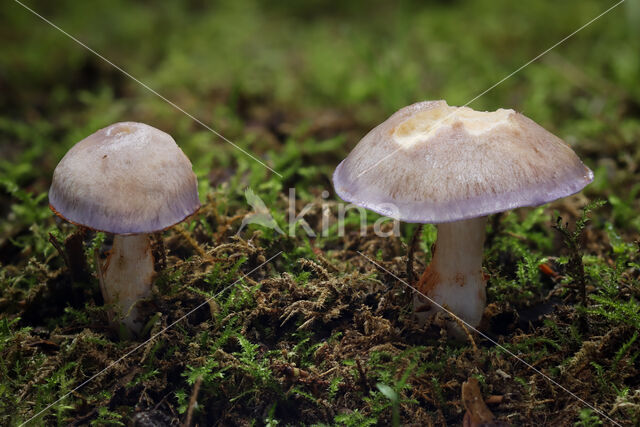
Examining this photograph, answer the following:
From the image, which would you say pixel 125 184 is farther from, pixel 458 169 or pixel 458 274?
pixel 458 274

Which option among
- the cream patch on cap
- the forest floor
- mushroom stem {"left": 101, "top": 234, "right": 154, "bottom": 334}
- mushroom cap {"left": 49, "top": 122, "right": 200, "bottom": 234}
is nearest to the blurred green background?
the forest floor

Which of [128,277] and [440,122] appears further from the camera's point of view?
[128,277]

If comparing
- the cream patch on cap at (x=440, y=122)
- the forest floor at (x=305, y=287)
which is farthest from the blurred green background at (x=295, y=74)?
the cream patch on cap at (x=440, y=122)

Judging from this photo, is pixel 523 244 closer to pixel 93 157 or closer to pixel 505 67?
pixel 93 157

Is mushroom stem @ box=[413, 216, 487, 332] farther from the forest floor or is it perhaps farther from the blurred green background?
the blurred green background

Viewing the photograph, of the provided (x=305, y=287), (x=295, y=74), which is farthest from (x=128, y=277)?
(x=295, y=74)
